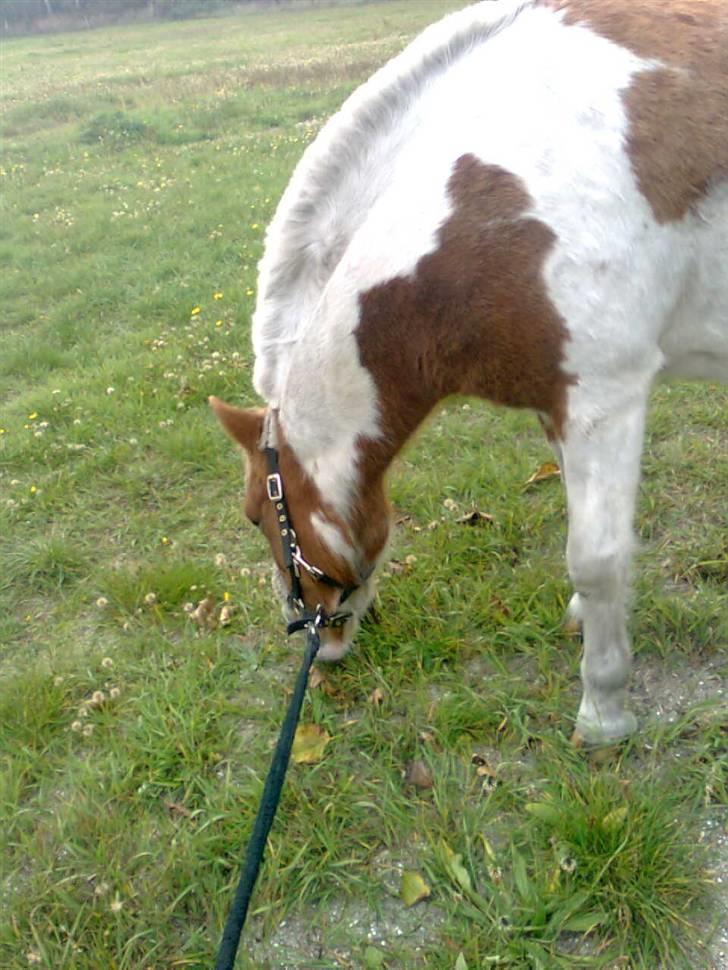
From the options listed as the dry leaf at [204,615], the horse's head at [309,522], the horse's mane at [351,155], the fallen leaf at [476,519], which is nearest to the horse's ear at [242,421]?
the horse's head at [309,522]

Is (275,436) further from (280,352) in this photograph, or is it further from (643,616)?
→ (643,616)

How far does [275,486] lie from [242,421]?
0.78ft

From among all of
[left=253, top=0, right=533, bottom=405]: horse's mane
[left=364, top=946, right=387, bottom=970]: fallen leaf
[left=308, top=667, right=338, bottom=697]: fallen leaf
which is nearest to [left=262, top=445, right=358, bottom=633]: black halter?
[left=308, top=667, right=338, bottom=697]: fallen leaf

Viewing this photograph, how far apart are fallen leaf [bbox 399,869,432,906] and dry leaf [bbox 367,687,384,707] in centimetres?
67

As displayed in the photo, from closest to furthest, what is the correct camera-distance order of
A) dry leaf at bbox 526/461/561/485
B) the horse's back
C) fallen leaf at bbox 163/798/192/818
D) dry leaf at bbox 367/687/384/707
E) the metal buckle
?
the horse's back, the metal buckle, fallen leaf at bbox 163/798/192/818, dry leaf at bbox 367/687/384/707, dry leaf at bbox 526/461/561/485

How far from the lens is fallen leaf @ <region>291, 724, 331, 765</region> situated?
2887mm

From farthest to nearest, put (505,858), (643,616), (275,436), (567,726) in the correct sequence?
(643,616) < (567,726) < (275,436) < (505,858)

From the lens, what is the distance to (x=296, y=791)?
2760mm

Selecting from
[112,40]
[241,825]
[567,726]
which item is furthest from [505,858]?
[112,40]

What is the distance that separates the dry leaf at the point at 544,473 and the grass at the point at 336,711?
0.04m

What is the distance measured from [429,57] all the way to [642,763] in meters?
2.22

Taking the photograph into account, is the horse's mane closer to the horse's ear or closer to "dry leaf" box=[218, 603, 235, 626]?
the horse's ear

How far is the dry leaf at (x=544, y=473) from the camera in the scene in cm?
409

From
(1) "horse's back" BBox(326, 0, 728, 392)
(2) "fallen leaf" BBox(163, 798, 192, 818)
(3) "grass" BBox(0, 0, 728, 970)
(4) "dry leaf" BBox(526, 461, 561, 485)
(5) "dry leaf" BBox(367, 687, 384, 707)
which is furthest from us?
(4) "dry leaf" BBox(526, 461, 561, 485)
